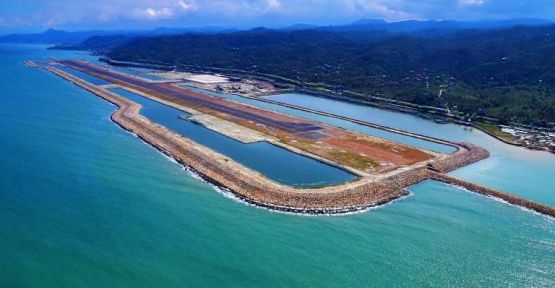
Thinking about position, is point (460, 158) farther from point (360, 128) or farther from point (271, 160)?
point (271, 160)

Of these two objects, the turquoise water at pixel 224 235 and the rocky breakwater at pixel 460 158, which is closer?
the turquoise water at pixel 224 235

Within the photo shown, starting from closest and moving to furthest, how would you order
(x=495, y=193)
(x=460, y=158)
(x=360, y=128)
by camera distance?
(x=495, y=193)
(x=460, y=158)
(x=360, y=128)

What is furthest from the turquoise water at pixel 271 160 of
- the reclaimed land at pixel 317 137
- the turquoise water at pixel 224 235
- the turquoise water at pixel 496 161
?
the turquoise water at pixel 496 161

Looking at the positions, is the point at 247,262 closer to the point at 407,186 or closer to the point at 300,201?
the point at 300,201

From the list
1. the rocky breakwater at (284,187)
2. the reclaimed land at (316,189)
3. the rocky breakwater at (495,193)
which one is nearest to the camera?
the rocky breakwater at (284,187)

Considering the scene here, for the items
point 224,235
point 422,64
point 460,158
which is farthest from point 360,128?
point 422,64

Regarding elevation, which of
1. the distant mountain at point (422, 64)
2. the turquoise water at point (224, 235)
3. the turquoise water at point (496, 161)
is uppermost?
the distant mountain at point (422, 64)

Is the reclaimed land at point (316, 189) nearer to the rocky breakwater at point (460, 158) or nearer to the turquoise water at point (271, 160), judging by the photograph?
the rocky breakwater at point (460, 158)

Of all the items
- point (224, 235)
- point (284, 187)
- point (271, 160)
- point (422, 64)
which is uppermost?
point (422, 64)
